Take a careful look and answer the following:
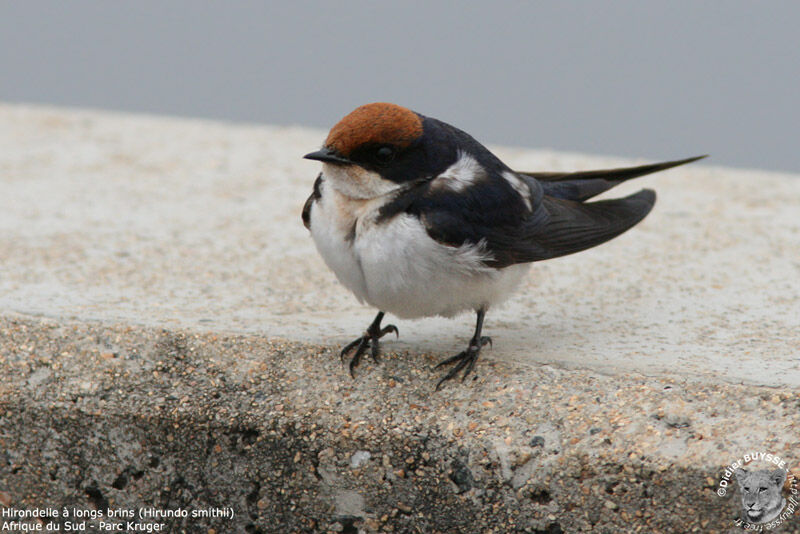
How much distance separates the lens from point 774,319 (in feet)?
10.5

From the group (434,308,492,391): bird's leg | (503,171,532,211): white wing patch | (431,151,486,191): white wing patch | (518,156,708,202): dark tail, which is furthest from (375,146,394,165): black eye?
(518,156,708,202): dark tail

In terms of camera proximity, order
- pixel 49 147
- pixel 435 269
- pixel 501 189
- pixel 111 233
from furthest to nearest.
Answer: pixel 49 147 → pixel 111 233 → pixel 501 189 → pixel 435 269

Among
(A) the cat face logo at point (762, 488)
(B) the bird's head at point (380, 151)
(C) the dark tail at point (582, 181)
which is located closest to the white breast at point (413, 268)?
(B) the bird's head at point (380, 151)

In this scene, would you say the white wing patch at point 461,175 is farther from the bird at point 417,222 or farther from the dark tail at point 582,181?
the dark tail at point 582,181

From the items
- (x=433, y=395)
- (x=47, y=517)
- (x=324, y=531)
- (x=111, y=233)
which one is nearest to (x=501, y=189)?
(x=433, y=395)

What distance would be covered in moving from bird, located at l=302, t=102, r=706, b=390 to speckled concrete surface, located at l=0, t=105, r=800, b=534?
190mm

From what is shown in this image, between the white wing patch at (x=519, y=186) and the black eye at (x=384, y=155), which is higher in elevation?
the black eye at (x=384, y=155)

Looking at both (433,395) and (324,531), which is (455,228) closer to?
(433,395)

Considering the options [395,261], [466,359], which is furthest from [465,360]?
[395,261]

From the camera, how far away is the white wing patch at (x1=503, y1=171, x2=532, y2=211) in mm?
2854

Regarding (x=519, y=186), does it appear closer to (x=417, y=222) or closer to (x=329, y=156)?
(x=417, y=222)

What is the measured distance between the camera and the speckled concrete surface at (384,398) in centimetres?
239

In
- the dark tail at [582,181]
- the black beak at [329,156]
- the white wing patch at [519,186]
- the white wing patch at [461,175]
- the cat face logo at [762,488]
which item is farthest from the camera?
the dark tail at [582,181]

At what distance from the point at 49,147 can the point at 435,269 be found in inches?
125
